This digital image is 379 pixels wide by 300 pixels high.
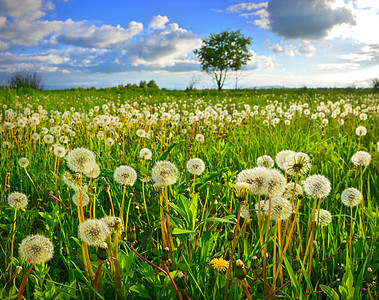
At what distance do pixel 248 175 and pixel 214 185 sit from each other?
1.02m

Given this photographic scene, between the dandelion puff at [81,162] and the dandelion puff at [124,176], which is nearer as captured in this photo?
the dandelion puff at [81,162]

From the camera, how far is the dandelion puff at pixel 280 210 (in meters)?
1.33

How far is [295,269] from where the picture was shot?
1354 millimetres

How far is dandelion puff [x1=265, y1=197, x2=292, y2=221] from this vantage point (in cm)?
133

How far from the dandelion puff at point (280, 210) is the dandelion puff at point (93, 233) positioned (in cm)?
72

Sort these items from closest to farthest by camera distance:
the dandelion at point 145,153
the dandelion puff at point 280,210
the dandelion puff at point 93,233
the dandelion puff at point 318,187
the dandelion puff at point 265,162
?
the dandelion puff at point 93,233 → the dandelion puff at point 280,210 → the dandelion puff at point 318,187 → the dandelion puff at point 265,162 → the dandelion at point 145,153

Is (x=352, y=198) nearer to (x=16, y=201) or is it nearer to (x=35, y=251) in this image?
(x=35, y=251)

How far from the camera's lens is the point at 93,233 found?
1158 mm

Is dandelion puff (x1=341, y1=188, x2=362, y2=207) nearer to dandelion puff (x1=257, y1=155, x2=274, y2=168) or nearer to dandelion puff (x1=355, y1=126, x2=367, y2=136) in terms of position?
dandelion puff (x1=257, y1=155, x2=274, y2=168)

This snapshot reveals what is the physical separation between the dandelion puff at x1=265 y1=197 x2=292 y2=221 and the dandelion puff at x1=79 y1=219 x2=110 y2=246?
0.72 metres

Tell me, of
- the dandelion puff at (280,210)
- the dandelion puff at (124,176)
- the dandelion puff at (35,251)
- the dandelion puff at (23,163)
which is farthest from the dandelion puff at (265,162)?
the dandelion puff at (23,163)

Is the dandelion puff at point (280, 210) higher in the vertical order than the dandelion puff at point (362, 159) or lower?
lower

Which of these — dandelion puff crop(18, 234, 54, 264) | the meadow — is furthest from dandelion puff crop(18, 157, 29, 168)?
dandelion puff crop(18, 234, 54, 264)

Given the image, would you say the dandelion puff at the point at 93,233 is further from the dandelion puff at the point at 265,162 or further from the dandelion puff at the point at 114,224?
the dandelion puff at the point at 265,162
